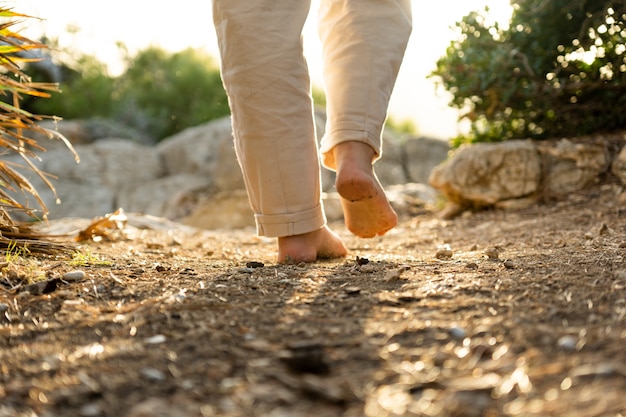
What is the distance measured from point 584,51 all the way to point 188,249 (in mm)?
2526

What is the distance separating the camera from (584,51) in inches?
138

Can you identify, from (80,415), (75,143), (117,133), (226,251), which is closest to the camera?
(80,415)

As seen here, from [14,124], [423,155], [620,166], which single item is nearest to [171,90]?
[423,155]

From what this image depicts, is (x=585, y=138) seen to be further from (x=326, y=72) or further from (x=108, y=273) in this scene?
(x=108, y=273)

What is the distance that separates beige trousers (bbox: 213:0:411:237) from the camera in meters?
1.60

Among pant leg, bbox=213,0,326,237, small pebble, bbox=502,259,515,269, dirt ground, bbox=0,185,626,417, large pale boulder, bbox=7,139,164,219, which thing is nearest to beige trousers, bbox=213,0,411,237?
pant leg, bbox=213,0,326,237

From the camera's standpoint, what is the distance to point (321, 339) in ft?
3.00

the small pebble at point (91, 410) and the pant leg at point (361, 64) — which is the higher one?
the pant leg at point (361, 64)

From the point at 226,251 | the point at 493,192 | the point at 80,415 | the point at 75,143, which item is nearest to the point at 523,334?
the point at 80,415

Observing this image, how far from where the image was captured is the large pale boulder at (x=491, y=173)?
3.51m

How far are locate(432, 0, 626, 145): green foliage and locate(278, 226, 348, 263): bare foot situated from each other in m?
2.25

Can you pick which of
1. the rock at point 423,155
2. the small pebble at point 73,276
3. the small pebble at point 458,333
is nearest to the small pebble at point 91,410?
the small pebble at point 458,333

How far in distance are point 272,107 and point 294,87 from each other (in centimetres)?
8

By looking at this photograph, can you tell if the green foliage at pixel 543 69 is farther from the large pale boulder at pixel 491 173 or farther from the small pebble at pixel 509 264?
the small pebble at pixel 509 264
